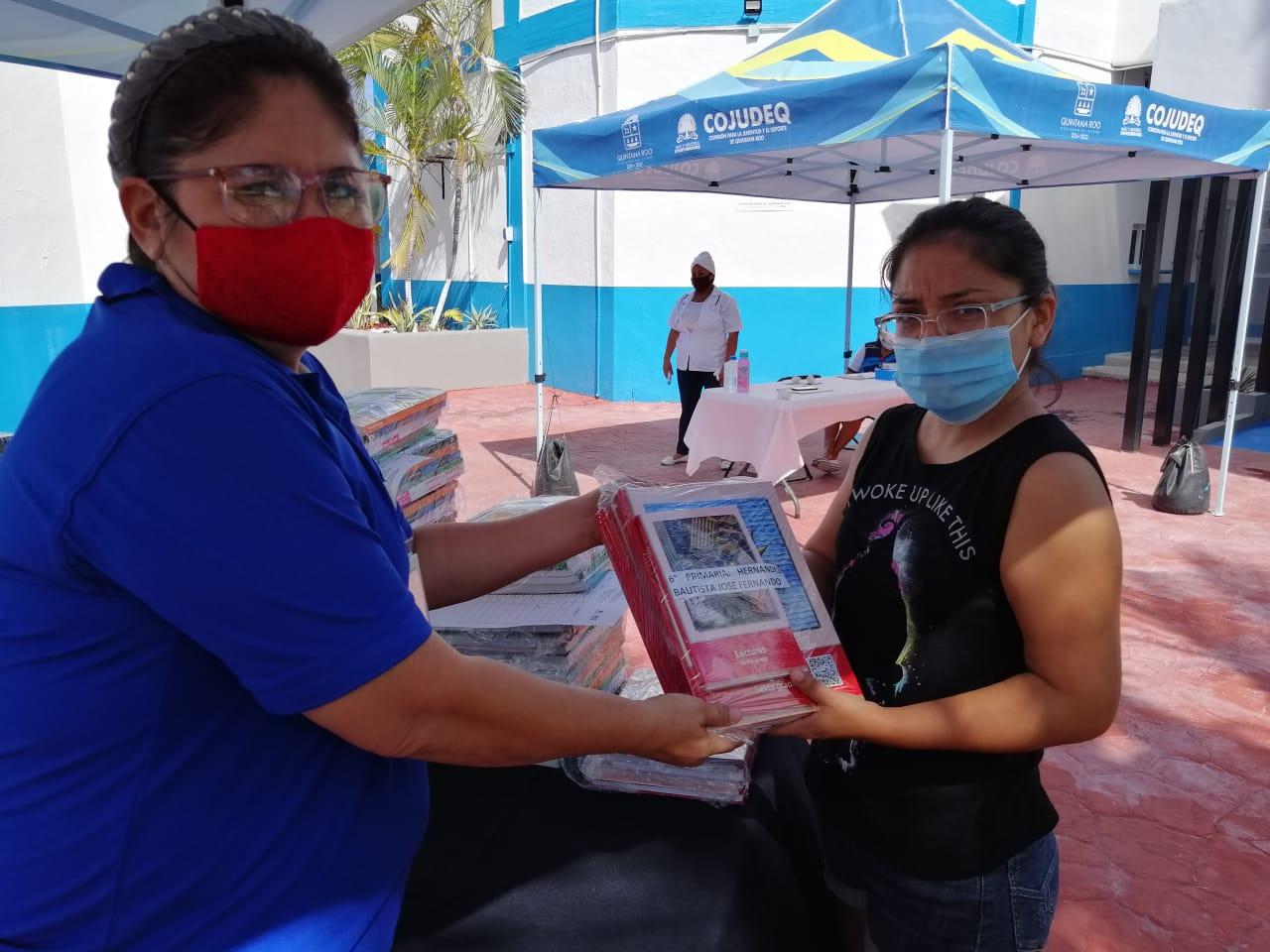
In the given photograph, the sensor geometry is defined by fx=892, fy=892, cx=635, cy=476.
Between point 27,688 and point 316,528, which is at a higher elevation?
point 316,528

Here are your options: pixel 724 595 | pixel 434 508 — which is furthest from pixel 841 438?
pixel 724 595

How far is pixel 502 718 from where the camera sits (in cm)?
96

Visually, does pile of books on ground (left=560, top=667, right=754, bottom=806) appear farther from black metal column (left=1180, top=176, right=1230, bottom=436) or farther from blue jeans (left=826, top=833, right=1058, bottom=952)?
black metal column (left=1180, top=176, right=1230, bottom=436)

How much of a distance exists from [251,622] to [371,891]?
17.1 inches

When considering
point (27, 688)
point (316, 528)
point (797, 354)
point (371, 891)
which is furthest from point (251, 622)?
point (797, 354)

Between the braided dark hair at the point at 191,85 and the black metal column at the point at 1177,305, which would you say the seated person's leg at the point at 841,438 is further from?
the braided dark hair at the point at 191,85

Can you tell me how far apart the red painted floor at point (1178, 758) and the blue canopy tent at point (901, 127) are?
133 centimetres

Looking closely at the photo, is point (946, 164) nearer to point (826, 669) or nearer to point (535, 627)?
point (535, 627)

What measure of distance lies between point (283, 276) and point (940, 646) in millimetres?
1021

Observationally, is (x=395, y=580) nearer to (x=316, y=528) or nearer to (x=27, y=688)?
(x=316, y=528)

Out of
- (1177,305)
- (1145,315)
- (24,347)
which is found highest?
(1177,305)

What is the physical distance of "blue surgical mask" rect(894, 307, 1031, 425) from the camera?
140cm

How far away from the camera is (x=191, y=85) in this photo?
0.91 m

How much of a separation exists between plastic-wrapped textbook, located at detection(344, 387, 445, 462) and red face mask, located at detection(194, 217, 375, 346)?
32.5 inches
